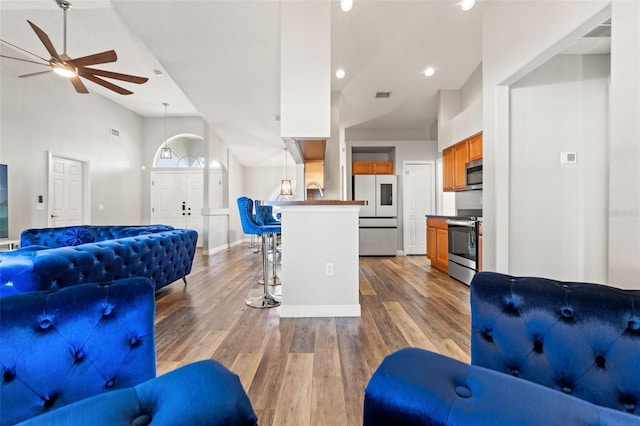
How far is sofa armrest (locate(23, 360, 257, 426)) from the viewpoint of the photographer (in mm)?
633

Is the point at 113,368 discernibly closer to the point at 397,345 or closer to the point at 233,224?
the point at 397,345

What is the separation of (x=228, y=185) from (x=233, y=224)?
130cm

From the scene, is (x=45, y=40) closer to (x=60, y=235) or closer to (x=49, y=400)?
(x=60, y=235)

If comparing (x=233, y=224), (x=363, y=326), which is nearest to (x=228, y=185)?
(x=233, y=224)

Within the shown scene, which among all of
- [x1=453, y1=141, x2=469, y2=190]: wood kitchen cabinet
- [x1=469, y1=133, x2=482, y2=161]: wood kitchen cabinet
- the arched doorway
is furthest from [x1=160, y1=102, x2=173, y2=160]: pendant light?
[x1=469, y1=133, x2=482, y2=161]: wood kitchen cabinet

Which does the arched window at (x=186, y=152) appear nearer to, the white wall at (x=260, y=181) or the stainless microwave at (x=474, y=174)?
the white wall at (x=260, y=181)

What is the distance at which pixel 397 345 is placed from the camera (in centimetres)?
207

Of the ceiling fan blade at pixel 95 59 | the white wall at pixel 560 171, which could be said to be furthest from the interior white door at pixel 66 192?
the white wall at pixel 560 171

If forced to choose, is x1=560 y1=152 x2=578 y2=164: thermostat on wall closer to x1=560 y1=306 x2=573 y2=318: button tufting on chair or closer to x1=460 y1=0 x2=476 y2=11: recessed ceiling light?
x1=460 y1=0 x2=476 y2=11: recessed ceiling light

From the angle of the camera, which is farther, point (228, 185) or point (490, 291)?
point (228, 185)

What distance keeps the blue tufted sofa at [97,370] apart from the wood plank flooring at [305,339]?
762 millimetres

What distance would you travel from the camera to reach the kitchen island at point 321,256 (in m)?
2.68

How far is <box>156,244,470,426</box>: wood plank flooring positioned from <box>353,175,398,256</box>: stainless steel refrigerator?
2342 mm

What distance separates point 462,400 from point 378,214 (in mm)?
5561
